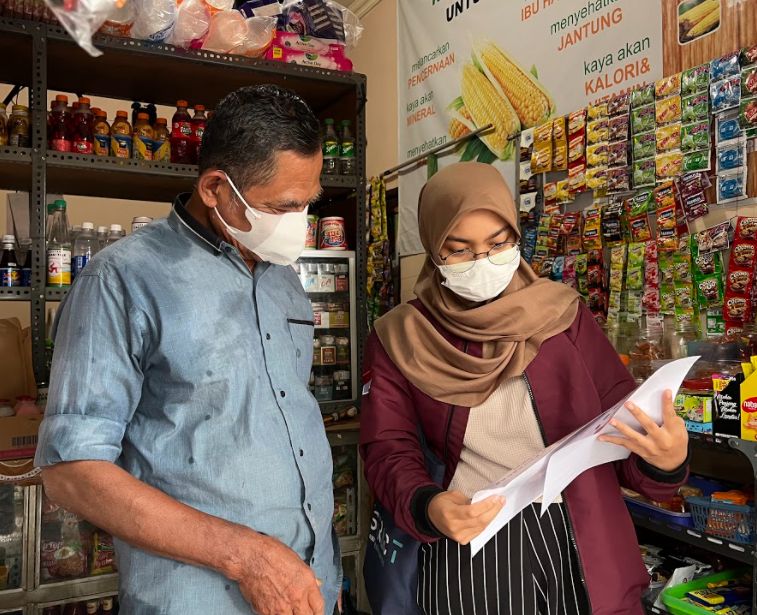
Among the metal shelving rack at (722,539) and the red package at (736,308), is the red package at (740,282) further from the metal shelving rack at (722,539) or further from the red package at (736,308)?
the metal shelving rack at (722,539)

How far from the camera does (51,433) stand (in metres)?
1.07

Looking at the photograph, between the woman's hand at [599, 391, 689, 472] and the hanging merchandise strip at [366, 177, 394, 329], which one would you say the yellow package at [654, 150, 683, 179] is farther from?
the hanging merchandise strip at [366, 177, 394, 329]

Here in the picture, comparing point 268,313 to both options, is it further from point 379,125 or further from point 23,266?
point 379,125

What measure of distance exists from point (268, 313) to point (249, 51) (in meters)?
1.73

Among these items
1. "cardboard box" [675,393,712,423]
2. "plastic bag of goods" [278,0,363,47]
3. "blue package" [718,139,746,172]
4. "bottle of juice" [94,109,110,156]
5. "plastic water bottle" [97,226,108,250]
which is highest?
"plastic bag of goods" [278,0,363,47]

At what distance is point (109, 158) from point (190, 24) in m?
0.60

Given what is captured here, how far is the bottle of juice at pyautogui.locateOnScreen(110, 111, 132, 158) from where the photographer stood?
8.56 ft

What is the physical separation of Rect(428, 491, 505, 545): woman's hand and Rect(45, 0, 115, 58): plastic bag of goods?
3.50 ft

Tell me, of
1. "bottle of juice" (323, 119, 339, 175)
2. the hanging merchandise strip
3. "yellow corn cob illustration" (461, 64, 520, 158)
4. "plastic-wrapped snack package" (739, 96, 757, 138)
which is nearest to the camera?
"plastic-wrapped snack package" (739, 96, 757, 138)

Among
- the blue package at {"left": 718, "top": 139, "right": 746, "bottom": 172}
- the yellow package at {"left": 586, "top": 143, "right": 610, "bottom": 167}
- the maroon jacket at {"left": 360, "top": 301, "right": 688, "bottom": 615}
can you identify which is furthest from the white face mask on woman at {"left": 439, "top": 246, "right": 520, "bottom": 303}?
the yellow package at {"left": 586, "top": 143, "right": 610, "bottom": 167}

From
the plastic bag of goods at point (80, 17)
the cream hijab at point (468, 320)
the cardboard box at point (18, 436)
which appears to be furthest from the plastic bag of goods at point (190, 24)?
the plastic bag of goods at point (80, 17)

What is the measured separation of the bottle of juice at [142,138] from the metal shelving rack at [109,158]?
81 millimetres

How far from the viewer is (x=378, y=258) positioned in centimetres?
461

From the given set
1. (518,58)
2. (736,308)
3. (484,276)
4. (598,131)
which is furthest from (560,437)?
(518,58)
